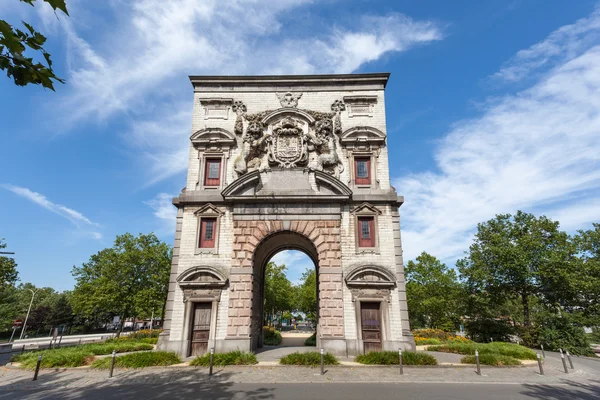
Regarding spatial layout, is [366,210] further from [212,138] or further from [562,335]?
[562,335]

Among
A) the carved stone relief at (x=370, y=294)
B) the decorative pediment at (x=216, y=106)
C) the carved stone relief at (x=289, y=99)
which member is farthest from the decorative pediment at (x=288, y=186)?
the decorative pediment at (x=216, y=106)

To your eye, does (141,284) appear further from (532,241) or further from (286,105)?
(532,241)

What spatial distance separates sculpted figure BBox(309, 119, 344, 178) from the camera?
64.3ft

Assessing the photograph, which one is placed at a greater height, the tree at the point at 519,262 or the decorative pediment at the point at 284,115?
the decorative pediment at the point at 284,115

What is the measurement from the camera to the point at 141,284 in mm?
36000

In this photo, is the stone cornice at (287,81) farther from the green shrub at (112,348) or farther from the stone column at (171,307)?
the green shrub at (112,348)

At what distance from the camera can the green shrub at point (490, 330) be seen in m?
27.1

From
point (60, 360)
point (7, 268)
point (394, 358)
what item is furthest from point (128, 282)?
point (394, 358)

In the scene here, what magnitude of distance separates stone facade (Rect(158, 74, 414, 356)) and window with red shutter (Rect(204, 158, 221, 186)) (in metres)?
0.07

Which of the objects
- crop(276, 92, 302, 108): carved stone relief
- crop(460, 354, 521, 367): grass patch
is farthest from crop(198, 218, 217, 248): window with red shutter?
crop(460, 354, 521, 367): grass patch

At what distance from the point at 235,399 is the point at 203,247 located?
1041cm

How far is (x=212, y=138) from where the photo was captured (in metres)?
Result: 20.3

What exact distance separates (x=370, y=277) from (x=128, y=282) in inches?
1166

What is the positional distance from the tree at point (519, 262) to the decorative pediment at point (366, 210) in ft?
61.1
